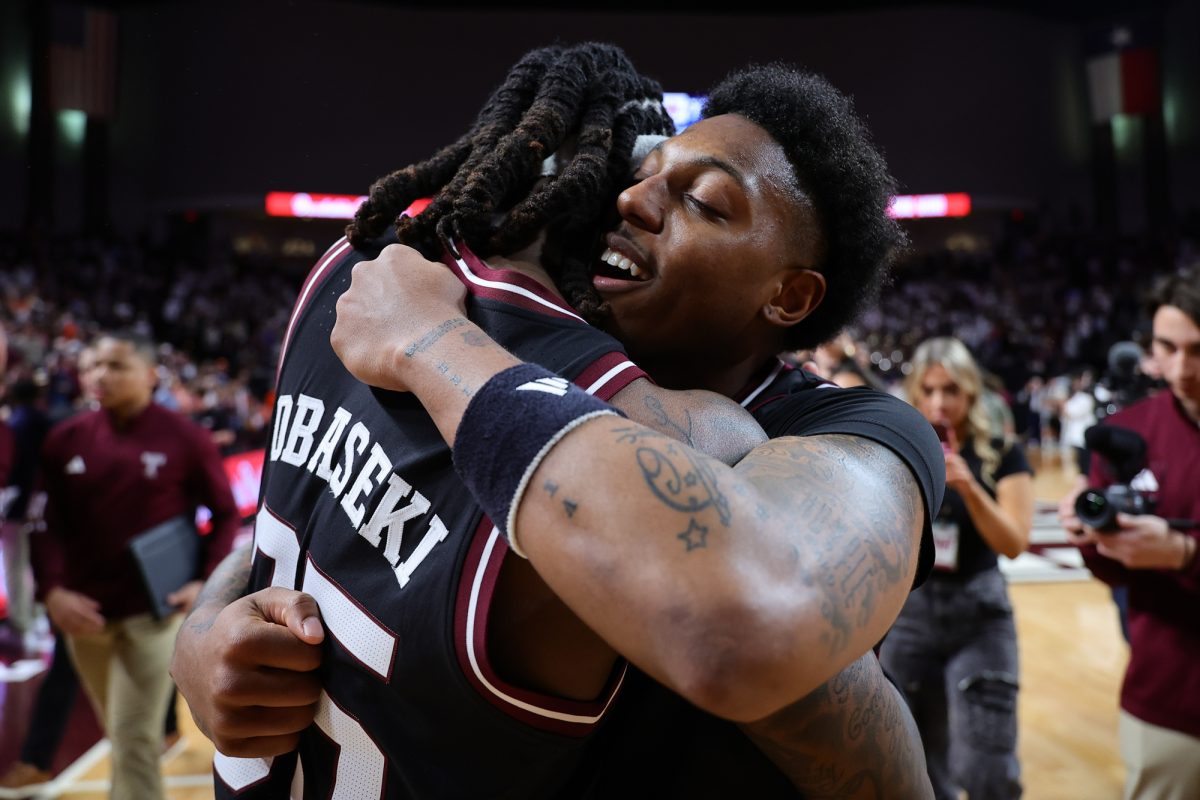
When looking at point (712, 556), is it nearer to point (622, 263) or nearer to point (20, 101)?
point (622, 263)

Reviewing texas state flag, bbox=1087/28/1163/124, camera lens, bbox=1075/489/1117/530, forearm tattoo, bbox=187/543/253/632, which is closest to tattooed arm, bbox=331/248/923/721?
forearm tattoo, bbox=187/543/253/632

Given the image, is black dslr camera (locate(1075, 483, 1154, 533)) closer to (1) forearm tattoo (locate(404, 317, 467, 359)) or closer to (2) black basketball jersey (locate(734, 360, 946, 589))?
(2) black basketball jersey (locate(734, 360, 946, 589))

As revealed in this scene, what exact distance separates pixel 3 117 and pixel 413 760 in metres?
19.6

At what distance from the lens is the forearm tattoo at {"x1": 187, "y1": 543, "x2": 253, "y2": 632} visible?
51.2 inches

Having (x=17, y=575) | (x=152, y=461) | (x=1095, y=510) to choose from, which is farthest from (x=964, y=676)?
(x=17, y=575)

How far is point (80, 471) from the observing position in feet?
13.1

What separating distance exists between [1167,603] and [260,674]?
2.69 m

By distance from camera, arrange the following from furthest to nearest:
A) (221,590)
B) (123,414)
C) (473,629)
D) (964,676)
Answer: (123,414) < (964,676) < (221,590) < (473,629)

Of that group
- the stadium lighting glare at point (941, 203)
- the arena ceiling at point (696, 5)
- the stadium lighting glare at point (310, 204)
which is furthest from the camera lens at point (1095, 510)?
the stadium lighting glare at point (941, 203)

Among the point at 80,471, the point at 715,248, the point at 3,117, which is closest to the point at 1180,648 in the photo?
the point at 715,248

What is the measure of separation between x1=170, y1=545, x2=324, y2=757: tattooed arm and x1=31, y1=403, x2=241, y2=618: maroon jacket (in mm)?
3090

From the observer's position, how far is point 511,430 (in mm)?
810

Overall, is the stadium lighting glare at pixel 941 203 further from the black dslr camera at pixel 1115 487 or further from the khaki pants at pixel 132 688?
the khaki pants at pixel 132 688

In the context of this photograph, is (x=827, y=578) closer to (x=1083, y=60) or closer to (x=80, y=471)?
(x=80, y=471)
